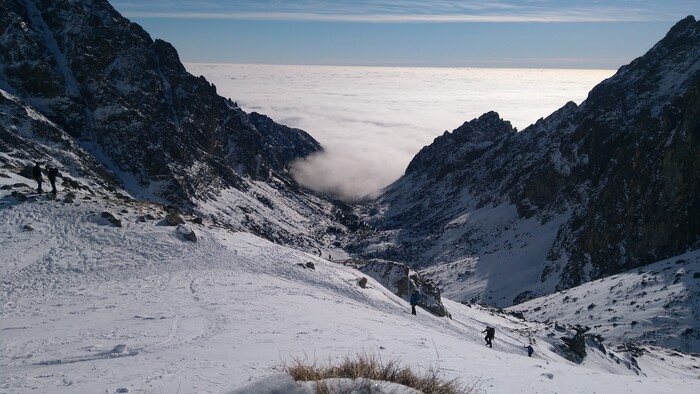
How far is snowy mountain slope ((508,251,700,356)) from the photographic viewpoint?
38.1m

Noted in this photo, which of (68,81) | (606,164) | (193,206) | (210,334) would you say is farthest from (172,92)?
(210,334)

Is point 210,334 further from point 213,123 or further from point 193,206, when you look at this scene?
point 213,123

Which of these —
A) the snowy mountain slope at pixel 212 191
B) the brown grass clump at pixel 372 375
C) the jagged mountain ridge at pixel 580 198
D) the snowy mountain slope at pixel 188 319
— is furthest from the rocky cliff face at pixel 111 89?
the brown grass clump at pixel 372 375

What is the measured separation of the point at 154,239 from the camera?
948 inches

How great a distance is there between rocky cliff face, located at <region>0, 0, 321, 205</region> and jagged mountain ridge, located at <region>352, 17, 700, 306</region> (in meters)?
55.2

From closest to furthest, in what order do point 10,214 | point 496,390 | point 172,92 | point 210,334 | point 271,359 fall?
point 496,390
point 271,359
point 210,334
point 10,214
point 172,92

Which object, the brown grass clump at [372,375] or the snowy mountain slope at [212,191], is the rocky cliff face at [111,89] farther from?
the brown grass clump at [372,375]

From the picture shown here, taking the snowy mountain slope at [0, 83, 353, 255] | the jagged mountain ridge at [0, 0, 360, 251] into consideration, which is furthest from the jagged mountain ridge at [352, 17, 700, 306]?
the jagged mountain ridge at [0, 0, 360, 251]

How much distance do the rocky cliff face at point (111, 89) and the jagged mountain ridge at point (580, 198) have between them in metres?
55.2

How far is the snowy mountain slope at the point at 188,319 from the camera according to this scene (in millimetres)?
9344

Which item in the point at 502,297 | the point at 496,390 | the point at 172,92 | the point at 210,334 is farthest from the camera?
the point at 172,92

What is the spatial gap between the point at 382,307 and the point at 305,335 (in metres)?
11.5

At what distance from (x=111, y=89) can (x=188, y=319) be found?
10552 cm

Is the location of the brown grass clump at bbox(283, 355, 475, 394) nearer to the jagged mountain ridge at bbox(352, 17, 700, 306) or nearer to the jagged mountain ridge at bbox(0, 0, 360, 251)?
the jagged mountain ridge at bbox(0, 0, 360, 251)
